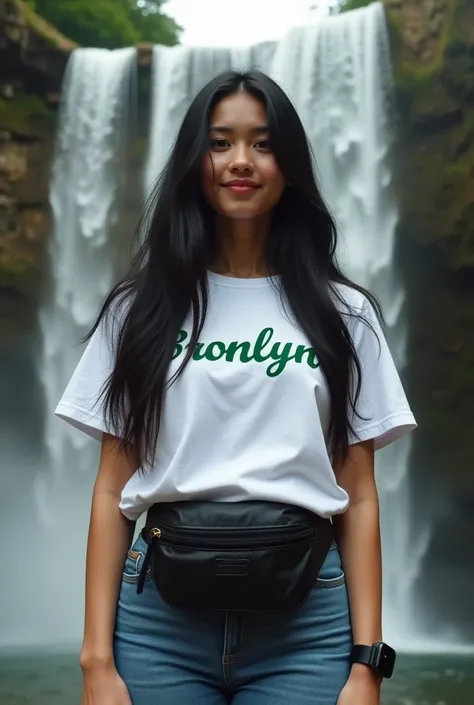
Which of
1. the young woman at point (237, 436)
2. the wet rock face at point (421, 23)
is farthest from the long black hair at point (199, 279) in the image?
the wet rock face at point (421, 23)

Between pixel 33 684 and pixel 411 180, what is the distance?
4.61 metres

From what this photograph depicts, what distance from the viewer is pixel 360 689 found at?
137 centimetres

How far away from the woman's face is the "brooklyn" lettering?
205mm

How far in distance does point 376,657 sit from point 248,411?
1.24 feet

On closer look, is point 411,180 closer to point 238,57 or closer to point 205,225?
point 238,57

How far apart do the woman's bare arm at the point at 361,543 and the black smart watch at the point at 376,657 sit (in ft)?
0.04

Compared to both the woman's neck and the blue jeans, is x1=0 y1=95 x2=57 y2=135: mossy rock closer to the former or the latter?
the woman's neck

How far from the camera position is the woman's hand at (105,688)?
4.48ft

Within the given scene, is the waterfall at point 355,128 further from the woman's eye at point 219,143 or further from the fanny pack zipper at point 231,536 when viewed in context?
the fanny pack zipper at point 231,536

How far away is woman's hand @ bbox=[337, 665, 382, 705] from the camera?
136cm

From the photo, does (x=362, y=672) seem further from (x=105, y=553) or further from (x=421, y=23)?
(x=421, y=23)

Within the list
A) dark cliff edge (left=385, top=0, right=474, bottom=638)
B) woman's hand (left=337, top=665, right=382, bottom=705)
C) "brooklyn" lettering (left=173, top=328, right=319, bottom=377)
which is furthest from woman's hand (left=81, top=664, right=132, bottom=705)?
dark cliff edge (left=385, top=0, right=474, bottom=638)

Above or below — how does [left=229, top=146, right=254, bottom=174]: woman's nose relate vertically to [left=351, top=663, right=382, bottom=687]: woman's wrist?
above

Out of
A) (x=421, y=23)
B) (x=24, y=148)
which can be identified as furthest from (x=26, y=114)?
(x=421, y=23)
